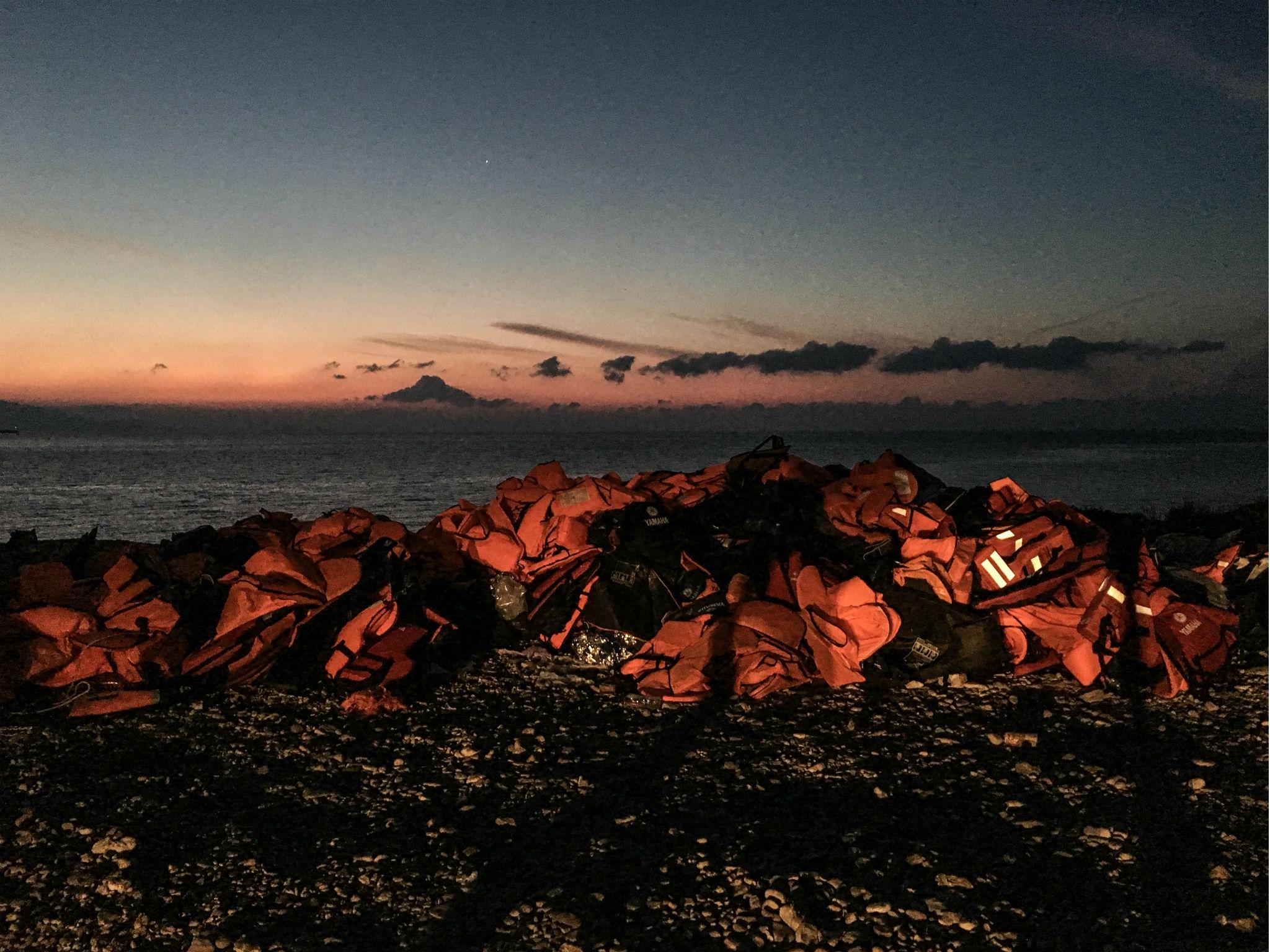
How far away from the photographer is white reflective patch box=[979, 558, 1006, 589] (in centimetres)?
411

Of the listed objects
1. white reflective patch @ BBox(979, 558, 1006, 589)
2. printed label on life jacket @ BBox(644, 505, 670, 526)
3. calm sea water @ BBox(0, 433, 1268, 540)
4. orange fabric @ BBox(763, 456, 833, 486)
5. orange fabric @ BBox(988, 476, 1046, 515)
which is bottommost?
calm sea water @ BBox(0, 433, 1268, 540)

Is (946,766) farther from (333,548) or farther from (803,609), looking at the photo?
(333,548)

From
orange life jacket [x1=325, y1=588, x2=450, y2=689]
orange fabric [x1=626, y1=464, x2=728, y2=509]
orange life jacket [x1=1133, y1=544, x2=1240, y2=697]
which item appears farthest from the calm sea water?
orange life jacket [x1=1133, y1=544, x2=1240, y2=697]

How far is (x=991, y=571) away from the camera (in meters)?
4.12

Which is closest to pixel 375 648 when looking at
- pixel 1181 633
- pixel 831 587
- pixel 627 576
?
pixel 627 576

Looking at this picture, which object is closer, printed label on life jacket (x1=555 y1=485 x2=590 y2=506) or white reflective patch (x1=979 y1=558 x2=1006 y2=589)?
white reflective patch (x1=979 y1=558 x2=1006 y2=589)

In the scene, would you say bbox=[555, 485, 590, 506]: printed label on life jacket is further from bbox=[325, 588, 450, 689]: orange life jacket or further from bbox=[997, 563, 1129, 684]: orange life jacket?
bbox=[997, 563, 1129, 684]: orange life jacket

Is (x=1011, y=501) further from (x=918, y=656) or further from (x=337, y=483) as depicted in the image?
(x=337, y=483)

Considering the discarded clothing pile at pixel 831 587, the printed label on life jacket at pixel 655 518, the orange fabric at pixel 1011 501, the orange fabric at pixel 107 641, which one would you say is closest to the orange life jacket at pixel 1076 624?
the discarded clothing pile at pixel 831 587

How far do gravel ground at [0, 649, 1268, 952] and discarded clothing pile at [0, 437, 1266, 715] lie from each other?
0.19 meters

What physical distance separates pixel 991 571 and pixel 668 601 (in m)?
1.63

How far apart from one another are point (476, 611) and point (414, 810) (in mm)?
1919

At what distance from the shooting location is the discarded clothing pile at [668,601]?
3.78m

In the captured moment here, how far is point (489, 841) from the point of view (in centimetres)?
249
